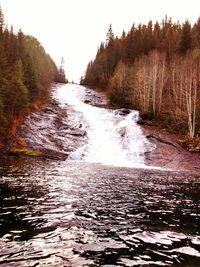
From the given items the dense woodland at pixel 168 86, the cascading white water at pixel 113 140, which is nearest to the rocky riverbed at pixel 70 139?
the cascading white water at pixel 113 140

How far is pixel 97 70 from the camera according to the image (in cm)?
10312

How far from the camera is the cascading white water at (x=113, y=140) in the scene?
3661 cm

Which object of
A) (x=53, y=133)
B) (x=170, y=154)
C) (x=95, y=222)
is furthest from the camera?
(x=53, y=133)

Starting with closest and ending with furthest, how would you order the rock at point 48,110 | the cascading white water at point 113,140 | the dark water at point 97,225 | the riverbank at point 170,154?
the dark water at point 97,225
the riverbank at point 170,154
the cascading white water at point 113,140
the rock at point 48,110

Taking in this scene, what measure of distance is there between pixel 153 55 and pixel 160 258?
4879cm

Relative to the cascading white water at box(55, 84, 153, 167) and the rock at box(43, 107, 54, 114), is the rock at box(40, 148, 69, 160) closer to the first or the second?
the cascading white water at box(55, 84, 153, 167)

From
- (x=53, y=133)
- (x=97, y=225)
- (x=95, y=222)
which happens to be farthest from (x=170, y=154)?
(x=97, y=225)

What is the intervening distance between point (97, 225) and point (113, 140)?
31753 mm

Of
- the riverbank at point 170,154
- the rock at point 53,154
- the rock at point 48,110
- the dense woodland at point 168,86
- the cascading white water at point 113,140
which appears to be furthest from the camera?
the rock at point 48,110

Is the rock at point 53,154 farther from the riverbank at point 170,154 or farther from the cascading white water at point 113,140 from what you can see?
the riverbank at point 170,154

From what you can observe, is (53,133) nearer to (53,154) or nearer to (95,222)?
(53,154)

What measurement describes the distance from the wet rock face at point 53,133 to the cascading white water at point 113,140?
4.10ft

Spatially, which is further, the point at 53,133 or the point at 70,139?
the point at 53,133

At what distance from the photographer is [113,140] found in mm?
41875
